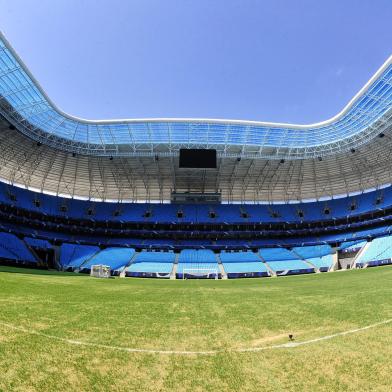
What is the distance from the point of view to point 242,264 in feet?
167

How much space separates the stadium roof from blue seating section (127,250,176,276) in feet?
52.9

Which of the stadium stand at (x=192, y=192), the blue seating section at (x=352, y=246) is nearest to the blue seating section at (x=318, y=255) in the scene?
the stadium stand at (x=192, y=192)

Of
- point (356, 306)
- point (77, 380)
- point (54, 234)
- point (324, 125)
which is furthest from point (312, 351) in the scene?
point (54, 234)

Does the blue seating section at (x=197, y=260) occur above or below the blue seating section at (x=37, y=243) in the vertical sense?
below

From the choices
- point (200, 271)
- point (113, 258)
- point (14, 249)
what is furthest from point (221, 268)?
point (14, 249)

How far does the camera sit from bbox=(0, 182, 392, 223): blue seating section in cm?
5962

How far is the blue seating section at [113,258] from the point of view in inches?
1945

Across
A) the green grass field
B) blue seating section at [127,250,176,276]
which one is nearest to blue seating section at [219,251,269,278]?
blue seating section at [127,250,176,276]

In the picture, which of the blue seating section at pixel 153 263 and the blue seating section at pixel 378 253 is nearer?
the blue seating section at pixel 378 253

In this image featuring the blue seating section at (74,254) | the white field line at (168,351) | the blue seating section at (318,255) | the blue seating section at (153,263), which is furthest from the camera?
the blue seating section at (74,254)

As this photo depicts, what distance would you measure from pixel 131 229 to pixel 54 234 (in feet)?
45.5

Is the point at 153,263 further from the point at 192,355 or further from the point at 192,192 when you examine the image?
the point at 192,355

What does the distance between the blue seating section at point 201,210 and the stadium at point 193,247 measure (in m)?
0.34

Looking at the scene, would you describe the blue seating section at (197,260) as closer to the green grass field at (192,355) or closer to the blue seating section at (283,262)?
the blue seating section at (283,262)
